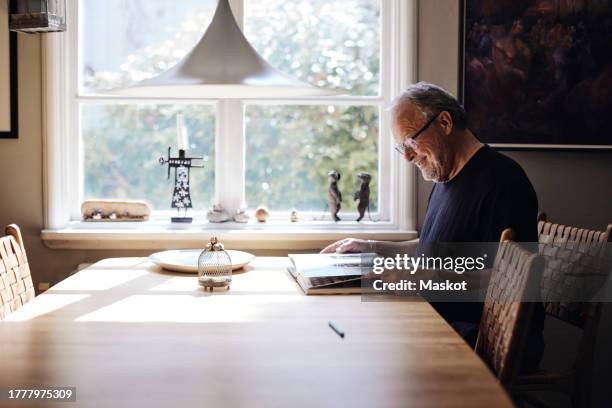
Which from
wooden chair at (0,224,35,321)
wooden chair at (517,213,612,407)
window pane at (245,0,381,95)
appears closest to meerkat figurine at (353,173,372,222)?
window pane at (245,0,381,95)

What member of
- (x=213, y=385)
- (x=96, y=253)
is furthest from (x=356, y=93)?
(x=213, y=385)

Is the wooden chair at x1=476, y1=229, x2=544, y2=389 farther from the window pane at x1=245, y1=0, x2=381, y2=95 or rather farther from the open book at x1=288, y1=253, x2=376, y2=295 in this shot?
the window pane at x1=245, y1=0, x2=381, y2=95

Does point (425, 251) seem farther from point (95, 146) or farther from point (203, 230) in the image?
point (95, 146)

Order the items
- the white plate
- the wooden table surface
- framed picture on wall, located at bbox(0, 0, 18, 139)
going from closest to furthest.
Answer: the wooden table surface → the white plate → framed picture on wall, located at bbox(0, 0, 18, 139)

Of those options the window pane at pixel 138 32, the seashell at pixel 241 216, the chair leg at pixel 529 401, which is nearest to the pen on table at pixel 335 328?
the chair leg at pixel 529 401

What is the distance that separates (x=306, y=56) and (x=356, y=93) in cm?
30

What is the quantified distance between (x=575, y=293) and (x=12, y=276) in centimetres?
177

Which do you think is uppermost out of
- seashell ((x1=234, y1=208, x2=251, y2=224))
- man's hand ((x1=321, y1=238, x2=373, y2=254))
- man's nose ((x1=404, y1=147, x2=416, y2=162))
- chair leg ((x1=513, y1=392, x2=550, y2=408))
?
man's nose ((x1=404, y1=147, x2=416, y2=162))

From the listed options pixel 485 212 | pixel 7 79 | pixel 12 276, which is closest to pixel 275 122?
pixel 7 79

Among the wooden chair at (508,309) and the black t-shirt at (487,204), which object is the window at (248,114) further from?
the wooden chair at (508,309)

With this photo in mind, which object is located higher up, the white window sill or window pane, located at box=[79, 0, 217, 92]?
window pane, located at box=[79, 0, 217, 92]

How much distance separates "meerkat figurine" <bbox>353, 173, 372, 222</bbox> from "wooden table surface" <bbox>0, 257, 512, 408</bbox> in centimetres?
114

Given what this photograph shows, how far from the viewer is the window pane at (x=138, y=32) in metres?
3.23

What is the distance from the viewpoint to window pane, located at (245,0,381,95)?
10.6 feet
